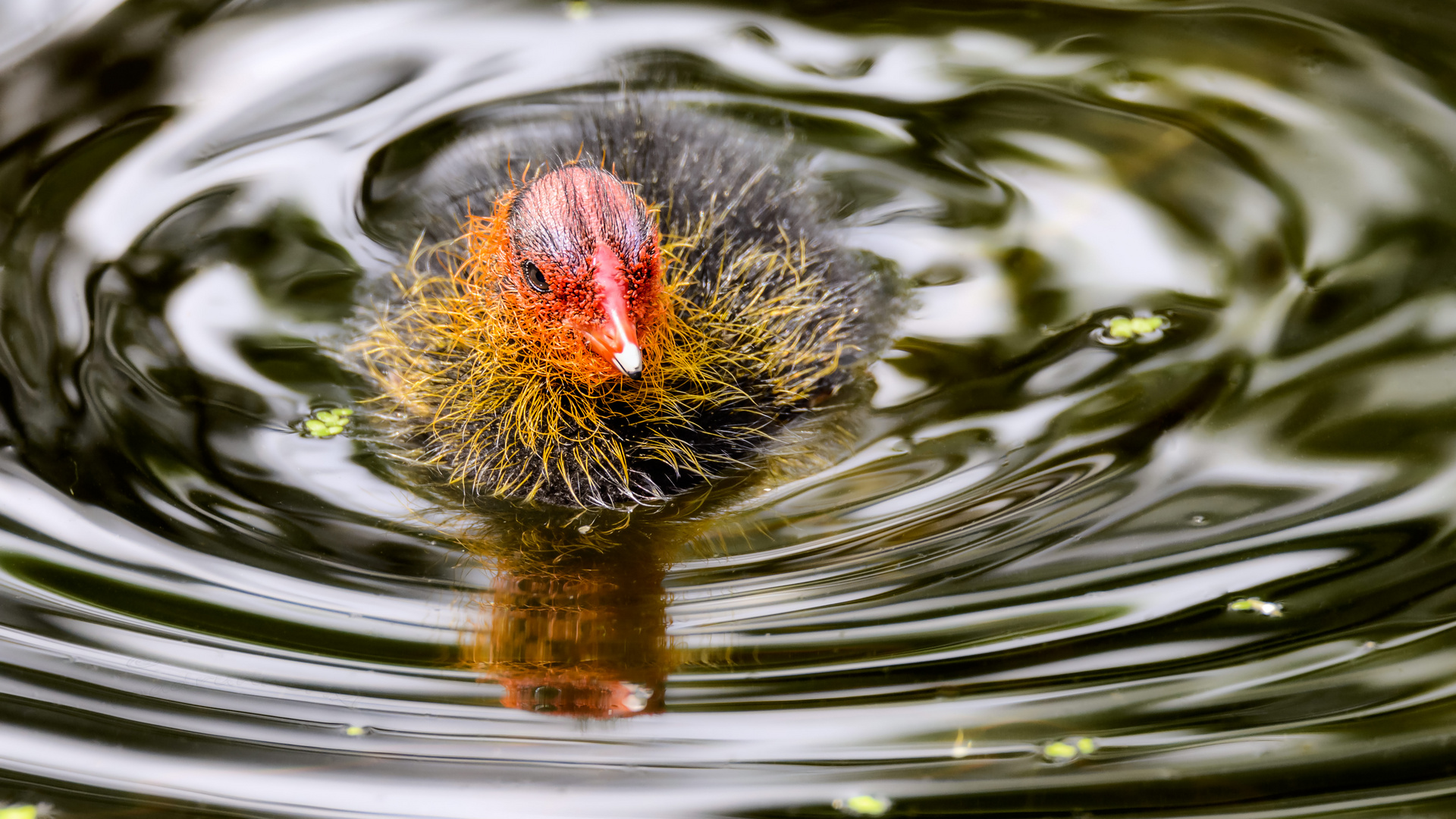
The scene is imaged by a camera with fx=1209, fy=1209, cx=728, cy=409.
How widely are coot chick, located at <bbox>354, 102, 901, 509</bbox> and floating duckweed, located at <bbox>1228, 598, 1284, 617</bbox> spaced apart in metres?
1.30

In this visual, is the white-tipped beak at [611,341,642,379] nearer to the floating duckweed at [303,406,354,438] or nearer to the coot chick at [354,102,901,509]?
the coot chick at [354,102,901,509]

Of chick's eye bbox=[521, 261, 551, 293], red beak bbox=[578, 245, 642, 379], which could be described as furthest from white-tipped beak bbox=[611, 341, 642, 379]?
chick's eye bbox=[521, 261, 551, 293]

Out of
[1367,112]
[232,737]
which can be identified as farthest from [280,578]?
[1367,112]

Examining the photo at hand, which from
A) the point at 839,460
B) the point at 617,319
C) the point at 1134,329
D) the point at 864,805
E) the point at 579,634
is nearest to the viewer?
the point at 864,805

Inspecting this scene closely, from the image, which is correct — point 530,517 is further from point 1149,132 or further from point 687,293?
point 1149,132

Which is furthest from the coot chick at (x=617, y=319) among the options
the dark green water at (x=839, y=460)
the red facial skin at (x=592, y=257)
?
the dark green water at (x=839, y=460)

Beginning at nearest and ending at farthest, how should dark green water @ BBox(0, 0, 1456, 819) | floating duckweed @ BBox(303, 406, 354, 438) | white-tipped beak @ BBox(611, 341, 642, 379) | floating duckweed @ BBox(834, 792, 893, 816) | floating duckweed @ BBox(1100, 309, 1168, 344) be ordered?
floating duckweed @ BBox(834, 792, 893, 816) < dark green water @ BBox(0, 0, 1456, 819) < white-tipped beak @ BBox(611, 341, 642, 379) < floating duckweed @ BBox(303, 406, 354, 438) < floating duckweed @ BBox(1100, 309, 1168, 344)

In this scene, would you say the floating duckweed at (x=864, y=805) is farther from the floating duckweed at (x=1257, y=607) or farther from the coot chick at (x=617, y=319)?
the coot chick at (x=617, y=319)

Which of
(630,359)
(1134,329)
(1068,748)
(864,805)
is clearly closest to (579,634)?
(630,359)

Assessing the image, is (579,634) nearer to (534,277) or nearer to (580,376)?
(580,376)

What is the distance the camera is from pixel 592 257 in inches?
113

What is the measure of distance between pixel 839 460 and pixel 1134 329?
97cm

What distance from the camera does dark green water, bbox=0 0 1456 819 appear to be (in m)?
2.23

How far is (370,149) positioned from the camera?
14.7 ft
